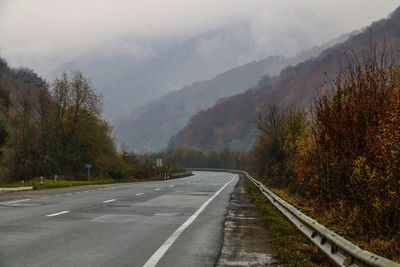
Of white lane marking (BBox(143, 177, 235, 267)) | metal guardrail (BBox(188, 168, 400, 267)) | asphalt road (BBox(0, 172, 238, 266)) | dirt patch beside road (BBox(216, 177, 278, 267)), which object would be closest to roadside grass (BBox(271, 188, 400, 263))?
metal guardrail (BBox(188, 168, 400, 267))

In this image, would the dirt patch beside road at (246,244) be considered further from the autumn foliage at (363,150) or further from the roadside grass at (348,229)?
the autumn foliage at (363,150)

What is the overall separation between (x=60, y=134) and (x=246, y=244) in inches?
1952

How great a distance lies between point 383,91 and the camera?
11.0 metres

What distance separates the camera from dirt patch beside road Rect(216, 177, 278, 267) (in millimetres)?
7566

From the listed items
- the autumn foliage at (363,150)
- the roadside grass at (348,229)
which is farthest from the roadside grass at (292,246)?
the autumn foliage at (363,150)

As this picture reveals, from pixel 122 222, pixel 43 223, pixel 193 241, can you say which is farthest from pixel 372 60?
pixel 43 223

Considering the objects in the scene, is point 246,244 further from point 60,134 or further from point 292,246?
point 60,134

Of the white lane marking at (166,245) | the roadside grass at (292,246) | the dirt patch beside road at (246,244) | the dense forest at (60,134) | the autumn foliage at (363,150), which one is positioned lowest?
the roadside grass at (292,246)

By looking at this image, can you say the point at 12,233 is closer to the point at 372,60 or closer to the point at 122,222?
the point at 122,222

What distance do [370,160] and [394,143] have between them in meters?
2.22

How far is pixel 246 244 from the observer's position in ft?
30.6

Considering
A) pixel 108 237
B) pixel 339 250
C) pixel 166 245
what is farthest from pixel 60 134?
pixel 339 250

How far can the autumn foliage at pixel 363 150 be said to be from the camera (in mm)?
8883

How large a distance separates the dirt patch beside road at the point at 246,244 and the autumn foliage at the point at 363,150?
5.82 feet
